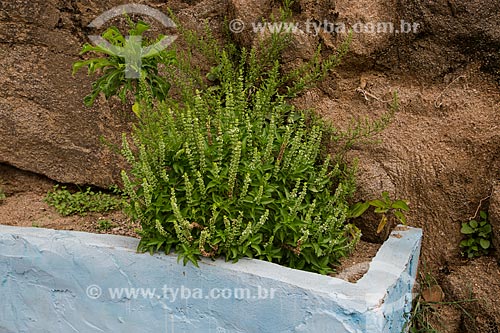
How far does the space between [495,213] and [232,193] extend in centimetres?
142

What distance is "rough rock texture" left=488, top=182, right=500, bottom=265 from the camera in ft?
10.9

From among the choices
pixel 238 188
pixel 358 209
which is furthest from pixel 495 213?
pixel 238 188

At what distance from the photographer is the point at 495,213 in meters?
3.32

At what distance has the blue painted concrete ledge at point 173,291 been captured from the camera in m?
2.79

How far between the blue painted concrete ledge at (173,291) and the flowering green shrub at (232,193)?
13 centimetres

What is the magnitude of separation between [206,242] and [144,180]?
41cm

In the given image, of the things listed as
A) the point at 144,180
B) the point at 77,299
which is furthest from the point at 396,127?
the point at 77,299

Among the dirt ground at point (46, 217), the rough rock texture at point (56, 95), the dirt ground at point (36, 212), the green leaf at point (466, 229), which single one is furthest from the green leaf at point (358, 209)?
the rough rock texture at point (56, 95)

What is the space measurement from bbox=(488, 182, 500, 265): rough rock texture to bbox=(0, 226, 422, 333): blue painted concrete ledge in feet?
1.31

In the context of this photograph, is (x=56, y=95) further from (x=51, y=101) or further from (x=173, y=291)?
(x=173, y=291)

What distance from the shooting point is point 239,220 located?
2.89m

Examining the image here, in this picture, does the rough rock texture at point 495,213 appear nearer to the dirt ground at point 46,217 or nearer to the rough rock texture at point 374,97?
the rough rock texture at point 374,97

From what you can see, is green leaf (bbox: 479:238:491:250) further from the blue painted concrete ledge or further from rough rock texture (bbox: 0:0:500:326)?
the blue painted concrete ledge

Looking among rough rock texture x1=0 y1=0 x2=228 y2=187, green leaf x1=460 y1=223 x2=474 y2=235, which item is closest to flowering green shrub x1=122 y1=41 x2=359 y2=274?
green leaf x1=460 y1=223 x2=474 y2=235
